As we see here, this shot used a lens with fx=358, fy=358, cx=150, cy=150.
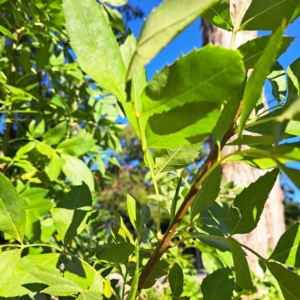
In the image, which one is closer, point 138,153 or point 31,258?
point 31,258

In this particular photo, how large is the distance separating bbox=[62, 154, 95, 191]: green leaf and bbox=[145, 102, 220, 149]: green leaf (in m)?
0.62

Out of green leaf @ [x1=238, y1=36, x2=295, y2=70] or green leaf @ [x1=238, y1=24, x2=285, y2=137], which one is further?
green leaf @ [x1=238, y1=36, x2=295, y2=70]

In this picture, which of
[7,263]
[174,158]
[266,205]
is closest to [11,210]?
[7,263]

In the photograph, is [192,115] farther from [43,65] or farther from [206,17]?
[43,65]

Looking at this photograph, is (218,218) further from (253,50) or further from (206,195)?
(253,50)

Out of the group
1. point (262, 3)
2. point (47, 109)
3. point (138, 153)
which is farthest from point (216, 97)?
point (138, 153)

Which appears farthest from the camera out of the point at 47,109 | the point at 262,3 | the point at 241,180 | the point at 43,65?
the point at 241,180

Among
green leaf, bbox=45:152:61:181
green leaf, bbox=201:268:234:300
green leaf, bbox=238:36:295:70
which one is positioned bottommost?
green leaf, bbox=201:268:234:300

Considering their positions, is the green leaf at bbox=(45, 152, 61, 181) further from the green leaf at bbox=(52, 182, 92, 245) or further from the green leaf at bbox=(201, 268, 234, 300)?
the green leaf at bbox=(201, 268, 234, 300)

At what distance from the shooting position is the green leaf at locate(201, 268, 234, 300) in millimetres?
492

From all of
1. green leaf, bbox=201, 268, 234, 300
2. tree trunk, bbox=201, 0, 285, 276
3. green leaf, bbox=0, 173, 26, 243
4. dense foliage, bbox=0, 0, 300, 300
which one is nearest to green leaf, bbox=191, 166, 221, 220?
dense foliage, bbox=0, 0, 300, 300

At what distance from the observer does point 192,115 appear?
31cm

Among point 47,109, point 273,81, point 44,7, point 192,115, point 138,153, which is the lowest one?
point 192,115

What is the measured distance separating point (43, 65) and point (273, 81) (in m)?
0.77
